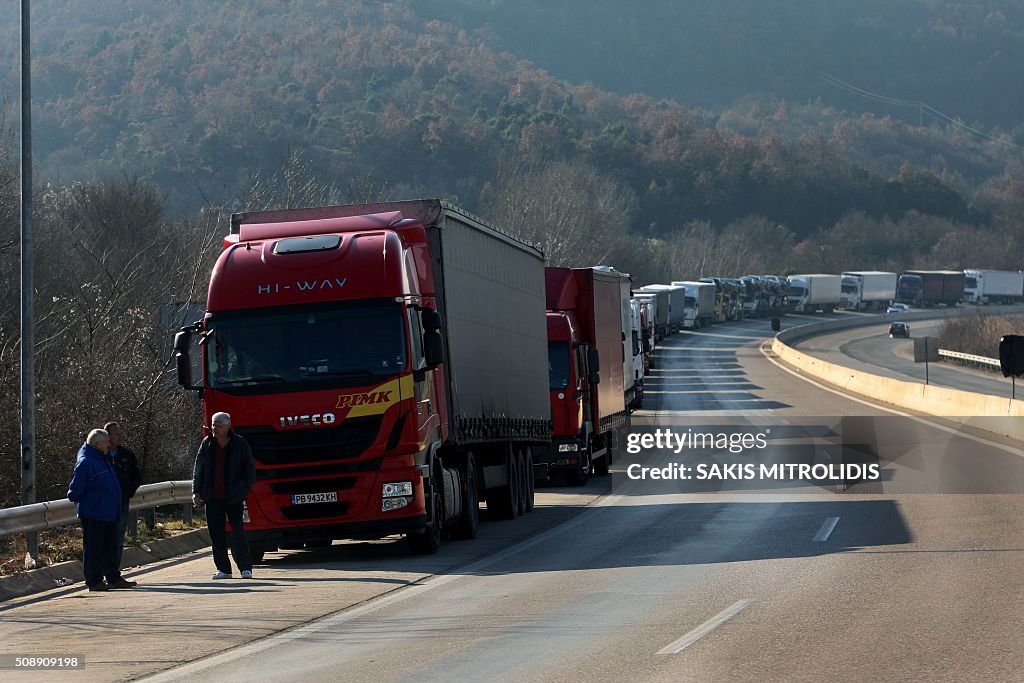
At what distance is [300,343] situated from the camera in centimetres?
1550

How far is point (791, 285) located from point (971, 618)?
116 m

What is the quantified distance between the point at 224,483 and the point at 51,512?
6.54ft

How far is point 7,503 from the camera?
19234mm

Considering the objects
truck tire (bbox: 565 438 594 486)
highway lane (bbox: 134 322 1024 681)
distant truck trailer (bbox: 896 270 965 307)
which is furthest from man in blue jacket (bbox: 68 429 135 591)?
distant truck trailer (bbox: 896 270 965 307)

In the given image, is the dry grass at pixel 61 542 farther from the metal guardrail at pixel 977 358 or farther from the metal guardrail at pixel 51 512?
the metal guardrail at pixel 977 358

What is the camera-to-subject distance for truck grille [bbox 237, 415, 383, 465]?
1533 cm

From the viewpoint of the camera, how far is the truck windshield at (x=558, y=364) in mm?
25656

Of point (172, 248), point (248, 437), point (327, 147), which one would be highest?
point (327, 147)

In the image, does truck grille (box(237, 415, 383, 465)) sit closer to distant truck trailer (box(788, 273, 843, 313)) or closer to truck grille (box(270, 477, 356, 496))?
truck grille (box(270, 477, 356, 496))

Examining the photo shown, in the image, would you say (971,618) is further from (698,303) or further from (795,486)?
(698,303)

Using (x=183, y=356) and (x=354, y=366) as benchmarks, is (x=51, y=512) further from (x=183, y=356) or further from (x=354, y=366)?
(x=354, y=366)

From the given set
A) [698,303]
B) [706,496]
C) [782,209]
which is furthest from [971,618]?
[782,209]

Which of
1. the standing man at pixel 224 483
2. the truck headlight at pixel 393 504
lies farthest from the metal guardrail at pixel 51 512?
the truck headlight at pixel 393 504

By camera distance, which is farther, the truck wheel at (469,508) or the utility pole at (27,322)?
the truck wheel at (469,508)
